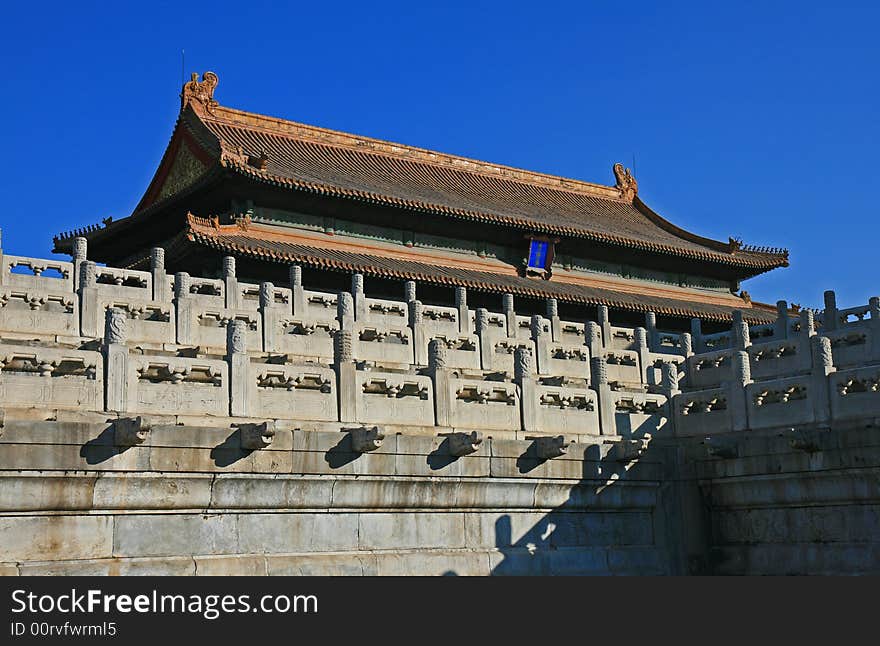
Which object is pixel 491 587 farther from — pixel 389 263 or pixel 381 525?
pixel 389 263

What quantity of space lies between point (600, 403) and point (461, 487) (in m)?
3.45

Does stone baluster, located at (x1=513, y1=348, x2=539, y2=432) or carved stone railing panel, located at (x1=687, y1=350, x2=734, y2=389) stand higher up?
carved stone railing panel, located at (x1=687, y1=350, x2=734, y2=389)

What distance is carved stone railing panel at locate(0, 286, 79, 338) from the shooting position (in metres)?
18.5

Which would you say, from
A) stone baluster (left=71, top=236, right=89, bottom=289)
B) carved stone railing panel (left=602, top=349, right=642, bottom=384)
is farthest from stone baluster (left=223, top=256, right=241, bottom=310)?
carved stone railing panel (left=602, top=349, right=642, bottom=384)

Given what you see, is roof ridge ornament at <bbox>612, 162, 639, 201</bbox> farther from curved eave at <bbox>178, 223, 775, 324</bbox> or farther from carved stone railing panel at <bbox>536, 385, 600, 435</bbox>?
carved stone railing panel at <bbox>536, 385, 600, 435</bbox>

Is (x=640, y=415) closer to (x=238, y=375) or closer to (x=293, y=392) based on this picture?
(x=293, y=392)

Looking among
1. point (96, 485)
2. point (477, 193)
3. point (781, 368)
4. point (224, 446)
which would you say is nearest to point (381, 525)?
point (224, 446)

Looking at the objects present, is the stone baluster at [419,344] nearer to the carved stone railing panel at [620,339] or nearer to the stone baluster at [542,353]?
the stone baluster at [542,353]

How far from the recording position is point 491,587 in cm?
1300

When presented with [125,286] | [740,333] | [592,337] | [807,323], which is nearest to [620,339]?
[592,337]

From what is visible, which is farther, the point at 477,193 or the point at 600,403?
the point at 477,193

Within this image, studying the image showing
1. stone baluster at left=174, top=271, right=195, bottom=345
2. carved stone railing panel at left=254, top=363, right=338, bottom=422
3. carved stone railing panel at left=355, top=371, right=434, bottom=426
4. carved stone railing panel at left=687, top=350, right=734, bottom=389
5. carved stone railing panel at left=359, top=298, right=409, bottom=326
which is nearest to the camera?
carved stone railing panel at left=254, top=363, right=338, bottom=422

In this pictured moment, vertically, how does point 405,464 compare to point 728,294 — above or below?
below

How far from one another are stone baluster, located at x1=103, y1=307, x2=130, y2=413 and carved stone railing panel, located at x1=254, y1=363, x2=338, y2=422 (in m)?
1.73
